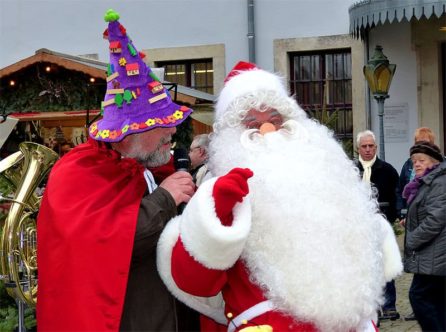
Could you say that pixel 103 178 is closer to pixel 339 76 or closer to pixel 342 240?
pixel 342 240

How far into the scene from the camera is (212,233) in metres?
2.37

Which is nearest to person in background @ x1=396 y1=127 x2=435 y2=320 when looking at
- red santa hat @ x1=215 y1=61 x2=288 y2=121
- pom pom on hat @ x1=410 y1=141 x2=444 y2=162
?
pom pom on hat @ x1=410 y1=141 x2=444 y2=162

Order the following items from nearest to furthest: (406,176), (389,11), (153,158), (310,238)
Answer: (310,238), (153,158), (406,176), (389,11)

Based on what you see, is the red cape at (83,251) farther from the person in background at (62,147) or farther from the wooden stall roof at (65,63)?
the person in background at (62,147)

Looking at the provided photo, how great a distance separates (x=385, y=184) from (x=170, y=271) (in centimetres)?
465

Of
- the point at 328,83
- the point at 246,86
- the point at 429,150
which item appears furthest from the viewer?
the point at 328,83

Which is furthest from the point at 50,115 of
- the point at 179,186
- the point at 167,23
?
the point at 179,186

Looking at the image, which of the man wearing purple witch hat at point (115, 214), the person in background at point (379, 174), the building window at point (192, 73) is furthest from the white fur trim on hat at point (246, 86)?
the building window at point (192, 73)

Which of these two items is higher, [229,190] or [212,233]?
[229,190]

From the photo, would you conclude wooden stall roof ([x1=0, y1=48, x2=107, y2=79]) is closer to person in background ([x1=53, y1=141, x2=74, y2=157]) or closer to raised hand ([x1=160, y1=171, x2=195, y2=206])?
person in background ([x1=53, y1=141, x2=74, y2=157])

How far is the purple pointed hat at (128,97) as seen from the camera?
2771mm

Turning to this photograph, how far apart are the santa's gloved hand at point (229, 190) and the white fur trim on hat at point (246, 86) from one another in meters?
0.62

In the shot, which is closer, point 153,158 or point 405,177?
point 153,158

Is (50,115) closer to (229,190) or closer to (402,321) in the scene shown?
(402,321)
